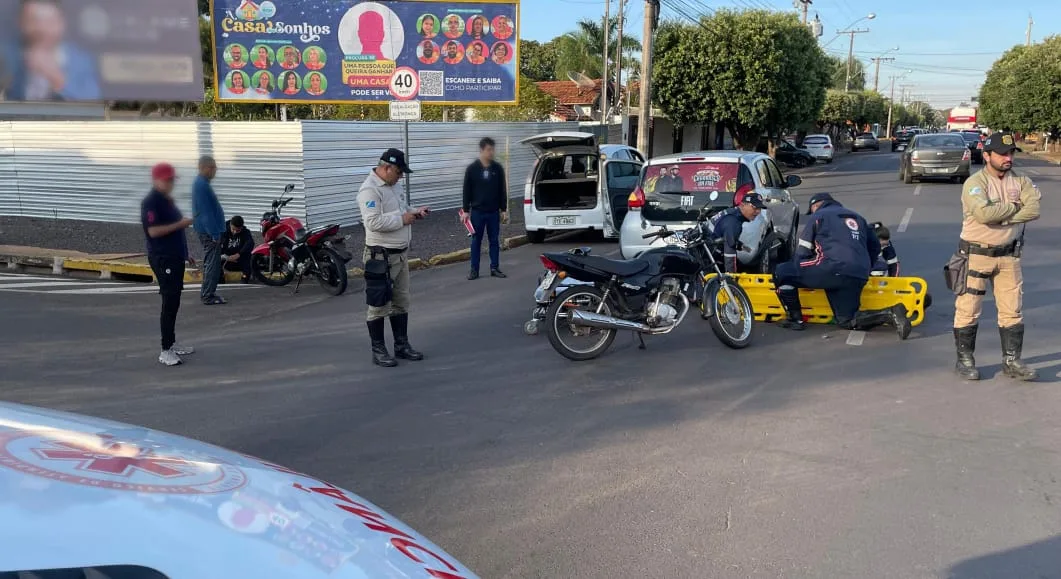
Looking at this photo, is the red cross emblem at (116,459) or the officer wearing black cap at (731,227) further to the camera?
the officer wearing black cap at (731,227)

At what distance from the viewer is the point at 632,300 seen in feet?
23.5

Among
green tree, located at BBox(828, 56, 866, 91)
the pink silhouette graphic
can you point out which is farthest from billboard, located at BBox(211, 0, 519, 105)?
green tree, located at BBox(828, 56, 866, 91)

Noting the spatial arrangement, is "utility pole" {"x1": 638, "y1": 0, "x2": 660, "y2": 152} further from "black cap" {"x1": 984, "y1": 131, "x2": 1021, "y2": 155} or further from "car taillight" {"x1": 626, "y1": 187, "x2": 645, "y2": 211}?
"black cap" {"x1": 984, "y1": 131, "x2": 1021, "y2": 155}

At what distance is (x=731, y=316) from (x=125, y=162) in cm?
1320

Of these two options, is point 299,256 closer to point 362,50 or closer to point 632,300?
point 632,300

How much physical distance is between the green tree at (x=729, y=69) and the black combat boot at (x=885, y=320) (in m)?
24.2

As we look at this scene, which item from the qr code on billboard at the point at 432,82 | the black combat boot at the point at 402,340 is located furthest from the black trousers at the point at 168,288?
the qr code on billboard at the point at 432,82

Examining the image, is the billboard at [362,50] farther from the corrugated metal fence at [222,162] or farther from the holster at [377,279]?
the holster at [377,279]

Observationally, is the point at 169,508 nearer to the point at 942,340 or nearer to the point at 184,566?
the point at 184,566

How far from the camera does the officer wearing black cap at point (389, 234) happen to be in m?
6.70

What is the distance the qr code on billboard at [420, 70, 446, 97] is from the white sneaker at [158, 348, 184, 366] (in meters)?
13.3

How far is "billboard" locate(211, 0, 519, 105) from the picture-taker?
18.9 m

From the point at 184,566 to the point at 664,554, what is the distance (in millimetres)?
2563

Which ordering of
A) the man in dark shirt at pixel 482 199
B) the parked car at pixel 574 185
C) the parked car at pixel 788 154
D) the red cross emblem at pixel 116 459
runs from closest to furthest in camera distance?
the red cross emblem at pixel 116 459 < the man in dark shirt at pixel 482 199 < the parked car at pixel 574 185 < the parked car at pixel 788 154
